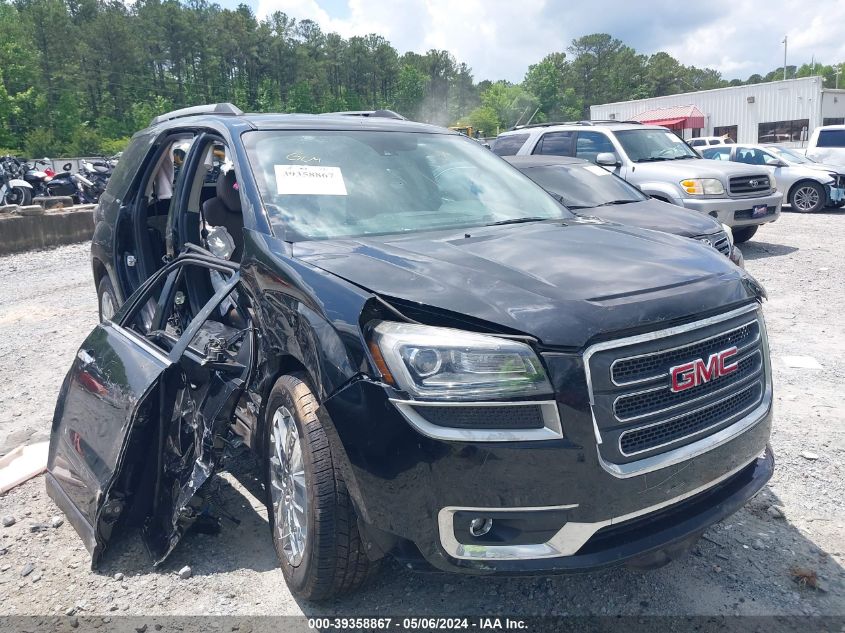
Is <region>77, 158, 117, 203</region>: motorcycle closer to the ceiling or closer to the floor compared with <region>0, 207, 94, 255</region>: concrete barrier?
closer to the ceiling

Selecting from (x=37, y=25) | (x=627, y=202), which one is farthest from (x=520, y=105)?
(x=627, y=202)

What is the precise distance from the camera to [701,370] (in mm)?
2398

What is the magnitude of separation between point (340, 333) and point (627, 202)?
629 cm

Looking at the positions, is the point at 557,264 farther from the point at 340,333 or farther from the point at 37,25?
the point at 37,25

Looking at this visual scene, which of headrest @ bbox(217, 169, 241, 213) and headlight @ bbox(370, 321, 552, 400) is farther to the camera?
headrest @ bbox(217, 169, 241, 213)

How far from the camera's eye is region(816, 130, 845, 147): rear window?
1727 cm

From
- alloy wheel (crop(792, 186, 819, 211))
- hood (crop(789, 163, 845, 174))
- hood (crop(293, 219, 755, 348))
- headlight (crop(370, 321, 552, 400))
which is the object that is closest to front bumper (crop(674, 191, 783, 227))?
alloy wheel (crop(792, 186, 819, 211))

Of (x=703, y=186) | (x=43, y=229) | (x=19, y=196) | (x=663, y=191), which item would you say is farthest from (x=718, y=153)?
(x=19, y=196)

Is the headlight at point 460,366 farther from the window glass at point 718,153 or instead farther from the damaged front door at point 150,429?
the window glass at point 718,153

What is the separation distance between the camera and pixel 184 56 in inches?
3568

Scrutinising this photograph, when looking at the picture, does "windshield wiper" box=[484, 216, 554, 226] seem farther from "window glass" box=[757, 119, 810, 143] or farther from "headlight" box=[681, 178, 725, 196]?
"window glass" box=[757, 119, 810, 143]

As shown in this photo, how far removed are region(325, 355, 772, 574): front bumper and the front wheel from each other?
54.5ft

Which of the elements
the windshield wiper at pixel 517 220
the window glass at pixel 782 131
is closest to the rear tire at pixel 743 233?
the windshield wiper at pixel 517 220

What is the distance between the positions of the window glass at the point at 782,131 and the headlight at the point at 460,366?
39.9m
